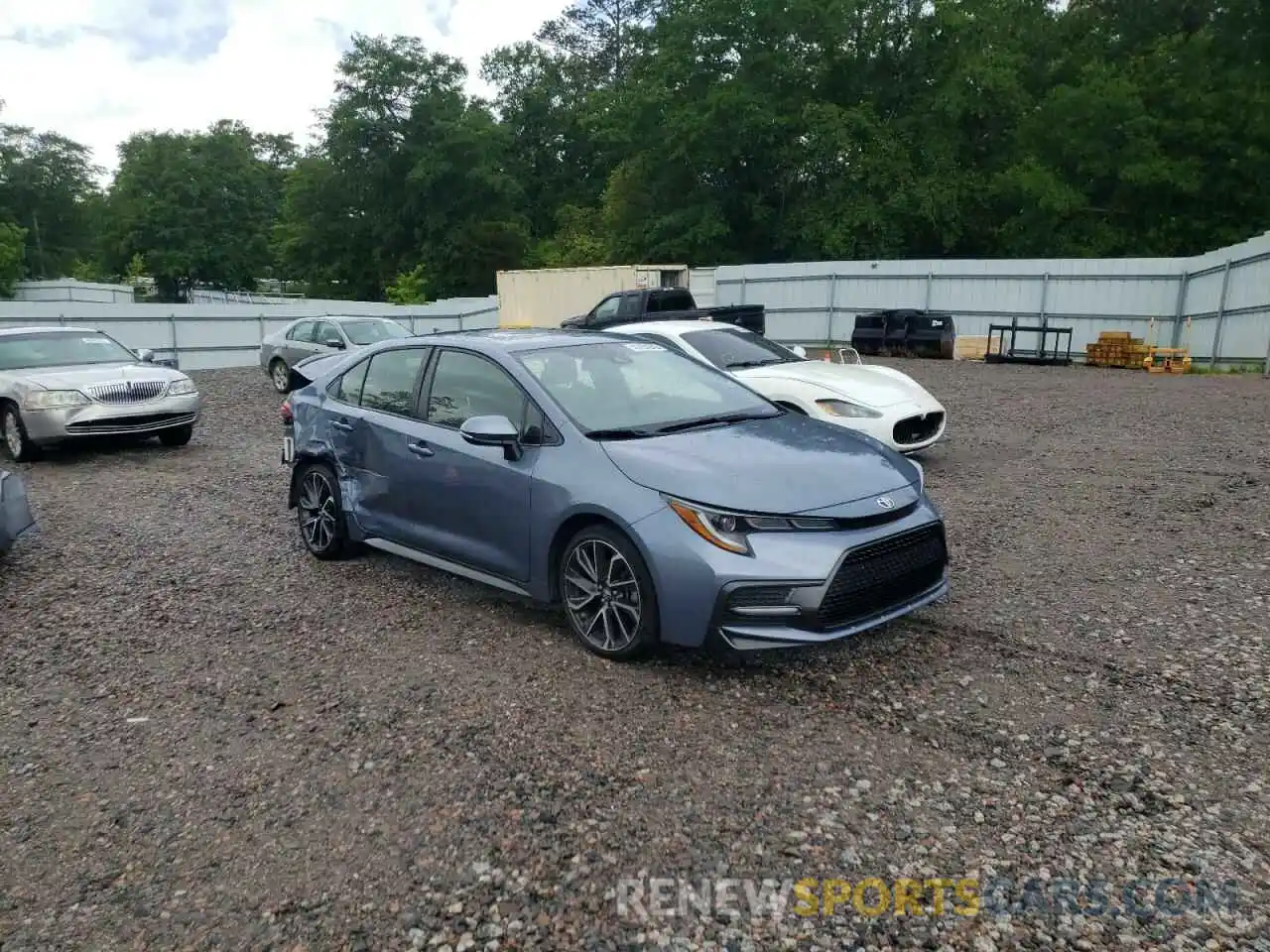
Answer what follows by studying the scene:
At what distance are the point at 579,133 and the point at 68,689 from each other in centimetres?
6098

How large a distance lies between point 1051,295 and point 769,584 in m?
22.0

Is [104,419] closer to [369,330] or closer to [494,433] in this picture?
[494,433]

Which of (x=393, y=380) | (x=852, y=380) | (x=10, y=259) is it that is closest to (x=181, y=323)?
(x=852, y=380)

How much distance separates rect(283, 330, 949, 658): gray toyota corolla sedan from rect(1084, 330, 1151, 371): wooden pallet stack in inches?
665

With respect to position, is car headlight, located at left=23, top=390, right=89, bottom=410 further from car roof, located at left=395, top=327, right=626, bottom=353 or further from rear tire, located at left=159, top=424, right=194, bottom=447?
car roof, located at left=395, top=327, right=626, bottom=353

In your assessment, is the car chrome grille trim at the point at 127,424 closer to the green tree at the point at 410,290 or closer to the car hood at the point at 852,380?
the car hood at the point at 852,380

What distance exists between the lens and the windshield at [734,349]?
30.1ft

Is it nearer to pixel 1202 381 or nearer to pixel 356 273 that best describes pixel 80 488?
pixel 1202 381

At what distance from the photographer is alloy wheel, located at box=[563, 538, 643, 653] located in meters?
4.30

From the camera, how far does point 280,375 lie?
1755 cm

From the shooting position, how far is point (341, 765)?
358 centimetres

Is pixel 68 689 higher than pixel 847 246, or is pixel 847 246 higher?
pixel 847 246

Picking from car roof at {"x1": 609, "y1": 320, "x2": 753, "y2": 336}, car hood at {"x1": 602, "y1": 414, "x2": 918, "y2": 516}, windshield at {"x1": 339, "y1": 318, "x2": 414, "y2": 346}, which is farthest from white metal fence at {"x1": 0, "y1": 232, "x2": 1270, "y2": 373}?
car hood at {"x1": 602, "y1": 414, "x2": 918, "y2": 516}

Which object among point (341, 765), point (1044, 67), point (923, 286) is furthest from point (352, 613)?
point (1044, 67)
